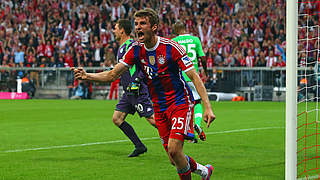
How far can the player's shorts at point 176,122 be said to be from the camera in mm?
6004

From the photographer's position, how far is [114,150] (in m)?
10.1

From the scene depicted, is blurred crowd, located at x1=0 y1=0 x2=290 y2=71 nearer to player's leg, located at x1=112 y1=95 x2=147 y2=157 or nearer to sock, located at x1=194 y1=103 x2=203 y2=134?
sock, located at x1=194 y1=103 x2=203 y2=134

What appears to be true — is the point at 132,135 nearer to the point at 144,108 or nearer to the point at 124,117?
the point at 124,117

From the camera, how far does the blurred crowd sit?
1133 inches

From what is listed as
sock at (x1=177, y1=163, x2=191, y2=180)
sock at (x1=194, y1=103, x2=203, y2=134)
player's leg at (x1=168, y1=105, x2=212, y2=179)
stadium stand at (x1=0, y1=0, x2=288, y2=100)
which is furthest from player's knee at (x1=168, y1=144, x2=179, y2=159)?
stadium stand at (x1=0, y1=0, x2=288, y2=100)

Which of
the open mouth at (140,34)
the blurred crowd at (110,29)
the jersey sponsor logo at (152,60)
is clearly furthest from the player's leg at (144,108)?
the blurred crowd at (110,29)

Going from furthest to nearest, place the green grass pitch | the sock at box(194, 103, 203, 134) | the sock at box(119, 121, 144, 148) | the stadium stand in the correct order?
the stadium stand → the sock at box(194, 103, 203, 134) → the sock at box(119, 121, 144, 148) → the green grass pitch

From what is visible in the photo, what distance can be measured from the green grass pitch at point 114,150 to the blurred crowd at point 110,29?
40.0 ft

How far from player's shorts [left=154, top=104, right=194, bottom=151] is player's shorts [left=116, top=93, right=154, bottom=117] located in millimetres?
3248

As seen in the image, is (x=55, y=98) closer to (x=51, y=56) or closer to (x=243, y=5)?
(x=51, y=56)

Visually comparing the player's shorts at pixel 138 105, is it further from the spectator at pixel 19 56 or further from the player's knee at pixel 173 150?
the spectator at pixel 19 56

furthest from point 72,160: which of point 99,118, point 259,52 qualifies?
Result: point 259,52

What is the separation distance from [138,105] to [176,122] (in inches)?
138

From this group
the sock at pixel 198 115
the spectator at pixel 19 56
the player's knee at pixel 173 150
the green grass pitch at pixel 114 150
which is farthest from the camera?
the spectator at pixel 19 56
